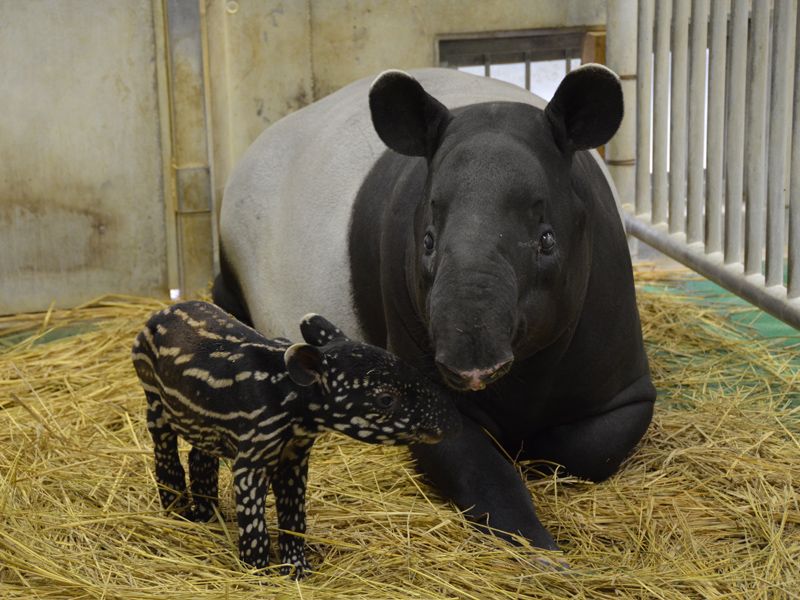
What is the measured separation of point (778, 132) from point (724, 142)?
788mm

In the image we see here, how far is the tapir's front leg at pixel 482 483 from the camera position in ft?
9.98

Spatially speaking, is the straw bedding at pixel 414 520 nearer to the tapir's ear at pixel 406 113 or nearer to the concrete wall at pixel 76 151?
the tapir's ear at pixel 406 113

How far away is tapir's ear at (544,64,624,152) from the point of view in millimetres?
2934

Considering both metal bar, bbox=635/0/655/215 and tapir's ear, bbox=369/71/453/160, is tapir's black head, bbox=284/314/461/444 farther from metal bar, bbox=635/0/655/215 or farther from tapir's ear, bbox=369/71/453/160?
metal bar, bbox=635/0/655/215

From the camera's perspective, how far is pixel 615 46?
19.3ft

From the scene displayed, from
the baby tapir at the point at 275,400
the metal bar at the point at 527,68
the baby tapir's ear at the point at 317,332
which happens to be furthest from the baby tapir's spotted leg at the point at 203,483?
the metal bar at the point at 527,68

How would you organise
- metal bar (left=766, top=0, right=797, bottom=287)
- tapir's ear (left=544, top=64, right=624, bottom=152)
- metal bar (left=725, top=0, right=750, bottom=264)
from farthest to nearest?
1. metal bar (left=725, top=0, right=750, bottom=264)
2. metal bar (left=766, top=0, right=797, bottom=287)
3. tapir's ear (left=544, top=64, right=624, bottom=152)

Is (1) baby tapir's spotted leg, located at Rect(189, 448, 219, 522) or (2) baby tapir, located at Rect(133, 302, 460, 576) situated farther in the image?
(1) baby tapir's spotted leg, located at Rect(189, 448, 219, 522)

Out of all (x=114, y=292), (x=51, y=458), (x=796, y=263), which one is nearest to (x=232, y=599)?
(x=51, y=458)

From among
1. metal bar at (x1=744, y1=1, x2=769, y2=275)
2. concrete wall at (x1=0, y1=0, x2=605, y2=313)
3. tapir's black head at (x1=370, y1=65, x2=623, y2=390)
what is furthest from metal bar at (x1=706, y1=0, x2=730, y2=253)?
tapir's black head at (x1=370, y1=65, x2=623, y2=390)

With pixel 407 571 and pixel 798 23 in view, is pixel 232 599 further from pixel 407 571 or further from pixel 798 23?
pixel 798 23

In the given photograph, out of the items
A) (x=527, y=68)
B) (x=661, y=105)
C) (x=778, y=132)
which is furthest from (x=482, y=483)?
(x=527, y=68)

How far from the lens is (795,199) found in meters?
4.24

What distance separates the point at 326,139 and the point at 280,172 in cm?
37
